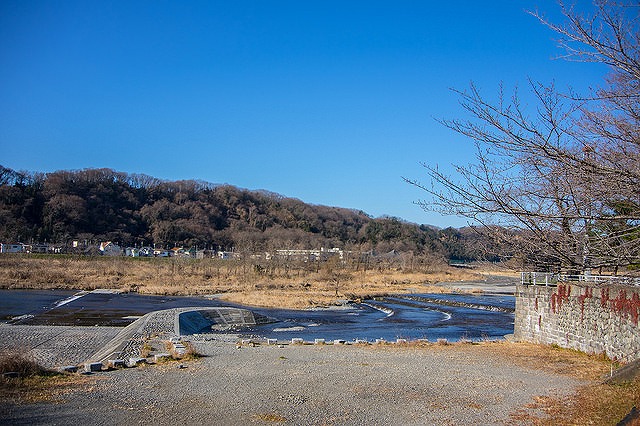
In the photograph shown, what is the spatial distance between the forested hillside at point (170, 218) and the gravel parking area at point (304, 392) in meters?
73.8

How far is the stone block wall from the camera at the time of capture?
1380 centimetres

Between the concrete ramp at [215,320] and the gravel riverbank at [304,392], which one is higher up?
the gravel riverbank at [304,392]

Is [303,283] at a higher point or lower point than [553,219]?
lower

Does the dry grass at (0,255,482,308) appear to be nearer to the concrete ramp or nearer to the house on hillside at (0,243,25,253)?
the concrete ramp

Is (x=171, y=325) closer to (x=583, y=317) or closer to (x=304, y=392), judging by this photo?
(x=304, y=392)

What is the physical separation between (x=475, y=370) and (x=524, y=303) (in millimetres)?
7433

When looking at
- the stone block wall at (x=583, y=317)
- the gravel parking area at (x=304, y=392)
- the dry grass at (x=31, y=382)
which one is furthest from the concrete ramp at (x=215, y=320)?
the stone block wall at (x=583, y=317)

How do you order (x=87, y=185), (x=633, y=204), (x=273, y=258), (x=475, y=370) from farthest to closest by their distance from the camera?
1. (x=87, y=185)
2. (x=273, y=258)
3. (x=475, y=370)
4. (x=633, y=204)

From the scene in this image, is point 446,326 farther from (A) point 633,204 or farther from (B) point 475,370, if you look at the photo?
(A) point 633,204

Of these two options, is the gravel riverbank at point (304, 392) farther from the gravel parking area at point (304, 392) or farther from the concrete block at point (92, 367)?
the concrete block at point (92, 367)

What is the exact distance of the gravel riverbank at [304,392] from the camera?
811cm

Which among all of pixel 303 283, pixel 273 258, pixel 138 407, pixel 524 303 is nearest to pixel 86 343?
pixel 138 407

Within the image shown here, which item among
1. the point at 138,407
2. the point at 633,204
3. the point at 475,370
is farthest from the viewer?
the point at 475,370

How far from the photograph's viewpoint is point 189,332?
76.1ft
